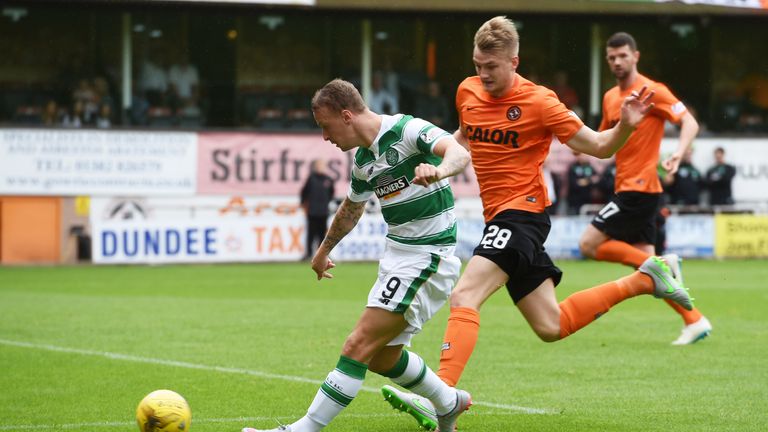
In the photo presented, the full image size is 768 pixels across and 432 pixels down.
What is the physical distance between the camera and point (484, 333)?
482 inches

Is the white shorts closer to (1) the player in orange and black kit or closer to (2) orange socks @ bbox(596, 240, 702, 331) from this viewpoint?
(2) orange socks @ bbox(596, 240, 702, 331)

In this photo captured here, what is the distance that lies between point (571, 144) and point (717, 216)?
20175 mm

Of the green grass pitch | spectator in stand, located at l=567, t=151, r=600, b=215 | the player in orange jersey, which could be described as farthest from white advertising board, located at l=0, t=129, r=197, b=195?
the player in orange jersey

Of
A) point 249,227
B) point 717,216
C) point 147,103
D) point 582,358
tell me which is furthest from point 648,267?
point 147,103

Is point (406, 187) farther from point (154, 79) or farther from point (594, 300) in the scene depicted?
point (154, 79)

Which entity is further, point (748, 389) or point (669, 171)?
point (669, 171)

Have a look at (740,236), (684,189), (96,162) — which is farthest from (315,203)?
(740,236)

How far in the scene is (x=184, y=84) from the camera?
28.9 meters

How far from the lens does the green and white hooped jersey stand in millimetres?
6473

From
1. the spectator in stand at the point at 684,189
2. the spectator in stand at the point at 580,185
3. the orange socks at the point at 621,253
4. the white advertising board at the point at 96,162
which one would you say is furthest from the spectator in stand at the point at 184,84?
the orange socks at the point at 621,253

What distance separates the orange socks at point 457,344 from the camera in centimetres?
687

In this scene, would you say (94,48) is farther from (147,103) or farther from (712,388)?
(712,388)

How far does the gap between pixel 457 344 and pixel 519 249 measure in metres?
0.76

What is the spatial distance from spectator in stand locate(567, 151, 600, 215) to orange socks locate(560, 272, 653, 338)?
18700 mm
